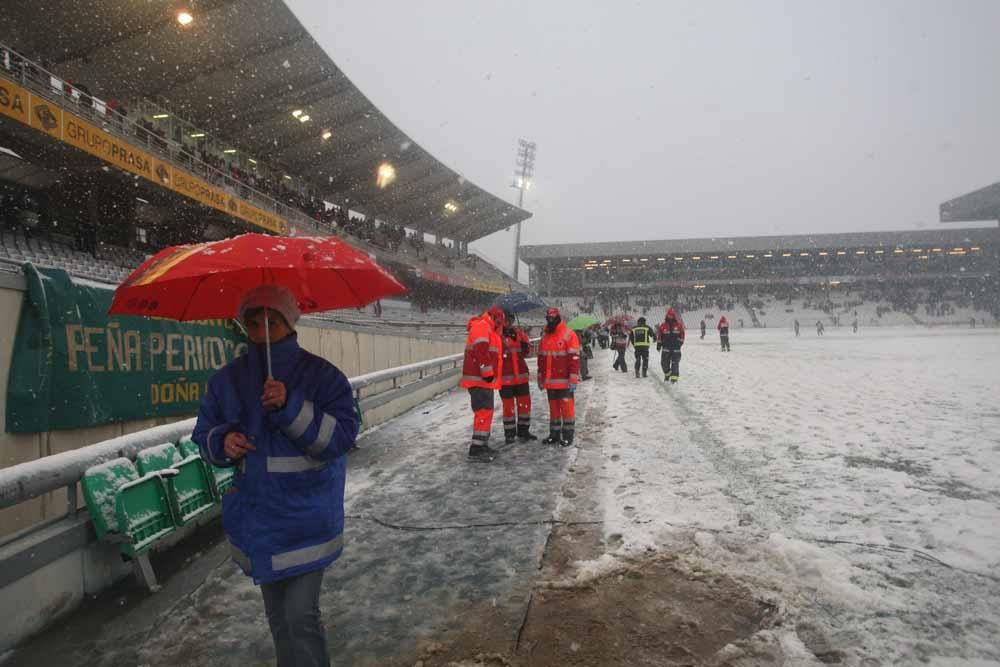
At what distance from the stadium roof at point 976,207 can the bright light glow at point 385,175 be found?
222 feet

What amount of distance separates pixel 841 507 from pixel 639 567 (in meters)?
1.96

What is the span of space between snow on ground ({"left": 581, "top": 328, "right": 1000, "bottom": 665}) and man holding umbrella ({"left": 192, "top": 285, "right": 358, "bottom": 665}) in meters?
1.86

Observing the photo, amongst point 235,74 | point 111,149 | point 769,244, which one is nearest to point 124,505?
point 111,149

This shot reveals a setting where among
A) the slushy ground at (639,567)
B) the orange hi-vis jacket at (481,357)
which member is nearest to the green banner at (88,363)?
the slushy ground at (639,567)

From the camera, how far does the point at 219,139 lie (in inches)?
993

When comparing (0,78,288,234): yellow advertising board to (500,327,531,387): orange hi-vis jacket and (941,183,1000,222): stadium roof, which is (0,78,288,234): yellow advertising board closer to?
(500,327,531,387): orange hi-vis jacket

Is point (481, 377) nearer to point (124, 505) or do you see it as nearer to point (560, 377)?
point (560, 377)

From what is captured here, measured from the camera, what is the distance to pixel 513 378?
7.00 meters

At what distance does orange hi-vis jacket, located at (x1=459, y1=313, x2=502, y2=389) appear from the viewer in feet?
20.4

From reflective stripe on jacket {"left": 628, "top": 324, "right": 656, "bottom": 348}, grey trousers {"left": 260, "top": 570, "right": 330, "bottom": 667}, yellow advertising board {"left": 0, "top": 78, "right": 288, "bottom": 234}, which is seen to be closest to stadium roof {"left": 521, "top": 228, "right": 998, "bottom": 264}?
yellow advertising board {"left": 0, "top": 78, "right": 288, "bottom": 234}

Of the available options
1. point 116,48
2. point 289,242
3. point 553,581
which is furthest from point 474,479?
point 116,48

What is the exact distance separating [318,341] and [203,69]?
1820 centimetres

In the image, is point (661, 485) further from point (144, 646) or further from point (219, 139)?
point (219, 139)

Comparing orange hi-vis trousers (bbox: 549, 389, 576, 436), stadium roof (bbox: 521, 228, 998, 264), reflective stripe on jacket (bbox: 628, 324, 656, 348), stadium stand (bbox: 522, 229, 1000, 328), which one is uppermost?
stadium roof (bbox: 521, 228, 998, 264)
